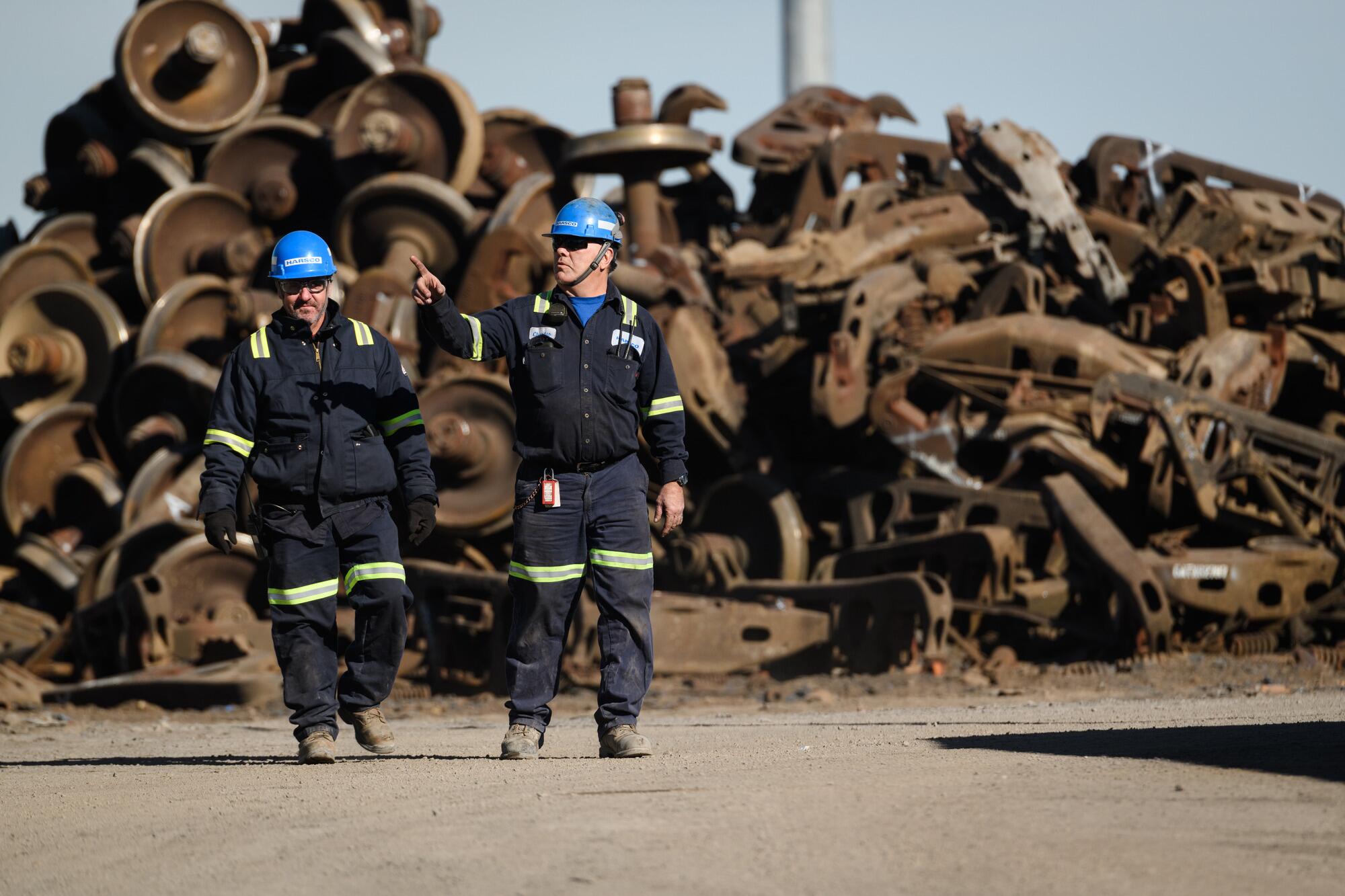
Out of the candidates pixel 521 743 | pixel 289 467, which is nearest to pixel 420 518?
pixel 289 467

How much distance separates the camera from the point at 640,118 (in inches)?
535

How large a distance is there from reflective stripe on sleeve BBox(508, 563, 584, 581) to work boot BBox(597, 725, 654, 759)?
0.48 metres

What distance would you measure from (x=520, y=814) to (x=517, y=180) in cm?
1295

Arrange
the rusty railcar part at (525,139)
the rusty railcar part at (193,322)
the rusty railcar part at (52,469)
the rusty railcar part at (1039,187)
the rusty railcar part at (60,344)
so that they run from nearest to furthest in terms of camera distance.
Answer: the rusty railcar part at (1039,187) < the rusty railcar part at (193,322) < the rusty railcar part at (52,469) < the rusty railcar part at (60,344) < the rusty railcar part at (525,139)

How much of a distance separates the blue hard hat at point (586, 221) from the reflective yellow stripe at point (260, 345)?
102 centimetres

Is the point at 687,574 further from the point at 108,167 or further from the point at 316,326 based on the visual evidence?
the point at 108,167

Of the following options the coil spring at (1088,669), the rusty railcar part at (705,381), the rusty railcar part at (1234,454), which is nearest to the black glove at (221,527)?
the coil spring at (1088,669)

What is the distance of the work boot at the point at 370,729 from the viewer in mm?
5352

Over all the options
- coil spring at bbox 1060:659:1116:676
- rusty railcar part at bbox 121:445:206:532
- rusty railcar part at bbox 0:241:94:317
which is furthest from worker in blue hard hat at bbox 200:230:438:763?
rusty railcar part at bbox 0:241:94:317

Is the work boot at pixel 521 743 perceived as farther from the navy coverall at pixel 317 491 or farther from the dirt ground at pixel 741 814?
the navy coverall at pixel 317 491

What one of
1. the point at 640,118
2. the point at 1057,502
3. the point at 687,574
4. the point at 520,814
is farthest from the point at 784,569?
the point at 520,814

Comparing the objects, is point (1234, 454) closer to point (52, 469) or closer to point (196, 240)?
point (196, 240)

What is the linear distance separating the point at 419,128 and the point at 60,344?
392cm

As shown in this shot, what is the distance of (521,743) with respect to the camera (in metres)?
4.93
